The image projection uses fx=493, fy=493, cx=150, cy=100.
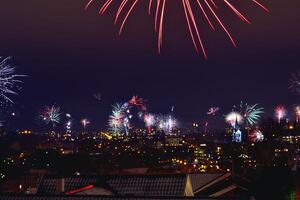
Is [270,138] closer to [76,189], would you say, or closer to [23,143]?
[23,143]

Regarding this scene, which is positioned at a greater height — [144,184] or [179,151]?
[179,151]

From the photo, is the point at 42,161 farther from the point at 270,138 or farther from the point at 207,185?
the point at 207,185

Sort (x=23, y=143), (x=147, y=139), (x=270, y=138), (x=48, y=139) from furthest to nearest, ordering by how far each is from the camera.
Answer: (x=147, y=139) → (x=48, y=139) → (x=23, y=143) → (x=270, y=138)

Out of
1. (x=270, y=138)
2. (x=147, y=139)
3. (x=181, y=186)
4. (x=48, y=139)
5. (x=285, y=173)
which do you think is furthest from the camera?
(x=147, y=139)

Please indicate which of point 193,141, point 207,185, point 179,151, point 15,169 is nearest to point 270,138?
point 179,151

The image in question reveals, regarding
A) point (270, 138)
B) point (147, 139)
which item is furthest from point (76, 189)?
point (147, 139)

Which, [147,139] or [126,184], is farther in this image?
[147,139]

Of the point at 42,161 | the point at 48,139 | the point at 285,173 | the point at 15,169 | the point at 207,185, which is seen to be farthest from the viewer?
the point at 48,139

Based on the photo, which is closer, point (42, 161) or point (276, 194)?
point (276, 194)

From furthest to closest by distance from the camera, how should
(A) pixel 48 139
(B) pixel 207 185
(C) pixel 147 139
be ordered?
(C) pixel 147 139
(A) pixel 48 139
(B) pixel 207 185
